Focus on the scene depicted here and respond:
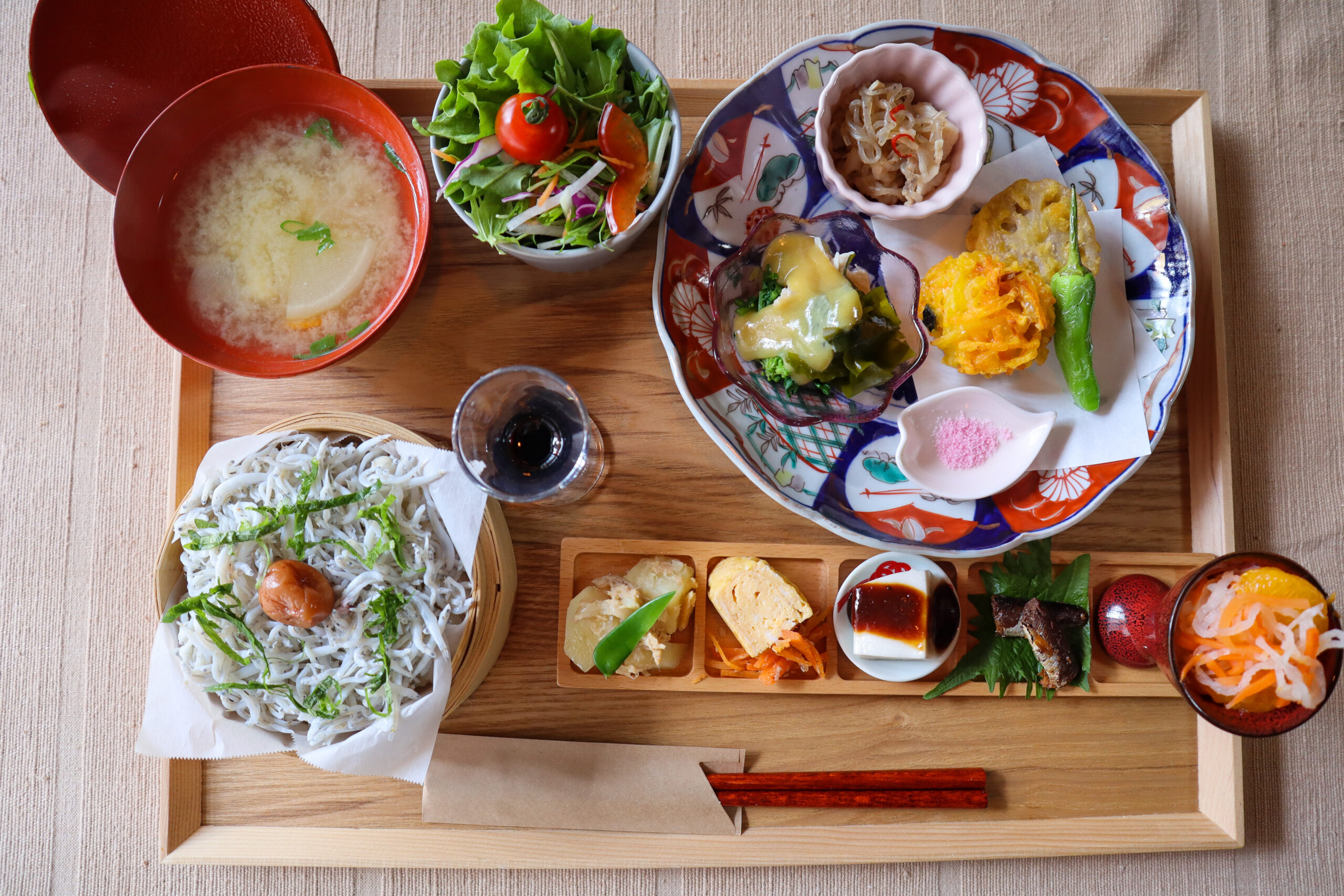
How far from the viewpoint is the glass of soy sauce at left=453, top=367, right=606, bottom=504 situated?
→ 1.58m

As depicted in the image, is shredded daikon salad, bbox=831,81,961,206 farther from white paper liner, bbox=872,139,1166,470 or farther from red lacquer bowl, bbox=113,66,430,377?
red lacquer bowl, bbox=113,66,430,377

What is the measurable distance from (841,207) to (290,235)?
1.25 meters

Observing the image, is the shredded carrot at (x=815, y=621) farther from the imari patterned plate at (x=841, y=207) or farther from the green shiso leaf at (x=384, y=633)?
the green shiso leaf at (x=384, y=633)

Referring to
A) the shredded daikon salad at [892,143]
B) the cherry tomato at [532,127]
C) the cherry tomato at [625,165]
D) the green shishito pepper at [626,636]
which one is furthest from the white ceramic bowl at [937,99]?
the green shishito pepper at [626,636]

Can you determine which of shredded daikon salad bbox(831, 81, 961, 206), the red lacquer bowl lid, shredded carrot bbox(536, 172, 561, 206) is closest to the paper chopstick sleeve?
shredded carrot bbox(536, 172, 561, 206)

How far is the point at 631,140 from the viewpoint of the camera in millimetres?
1496

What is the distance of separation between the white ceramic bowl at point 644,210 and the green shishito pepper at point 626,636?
0.76 m

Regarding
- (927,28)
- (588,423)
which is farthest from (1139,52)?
(588,423)

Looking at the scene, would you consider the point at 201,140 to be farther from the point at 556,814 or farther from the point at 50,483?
the point at 556,814

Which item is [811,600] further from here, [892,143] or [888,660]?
[892,143]

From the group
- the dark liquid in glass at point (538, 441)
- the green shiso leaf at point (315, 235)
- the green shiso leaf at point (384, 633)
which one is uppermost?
the green shiso leaf at point (315, 235)

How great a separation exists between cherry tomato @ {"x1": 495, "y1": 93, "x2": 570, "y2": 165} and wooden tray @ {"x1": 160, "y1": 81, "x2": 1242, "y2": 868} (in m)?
0.35

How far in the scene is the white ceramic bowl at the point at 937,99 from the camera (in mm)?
1659

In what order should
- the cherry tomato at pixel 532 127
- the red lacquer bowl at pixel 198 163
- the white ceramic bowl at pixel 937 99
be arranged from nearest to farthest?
1. the cherry tomato at pixel 532 127
2. the red lacquer bowl at pixel 198 163
3. the white ceramic bowl at pixel 937 99
